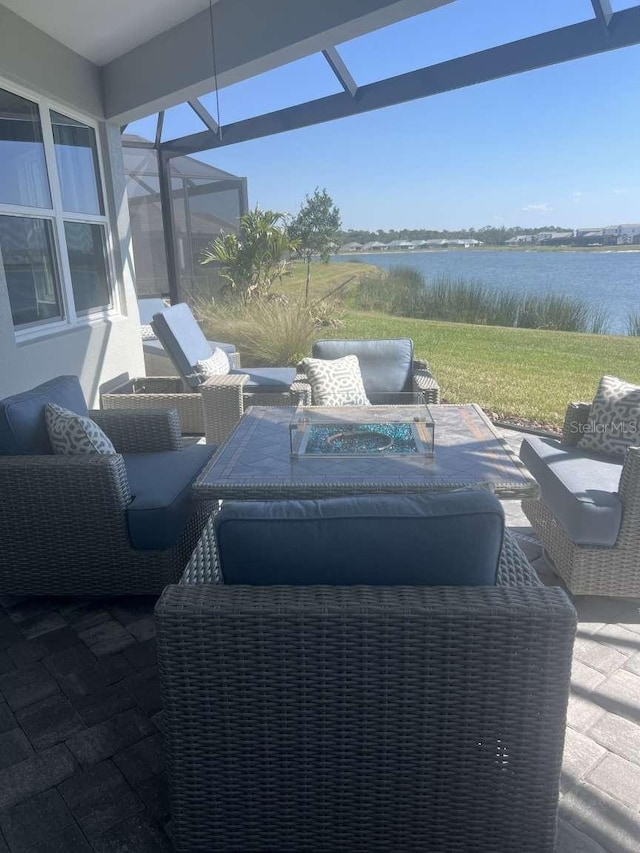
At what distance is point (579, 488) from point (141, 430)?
2173mm

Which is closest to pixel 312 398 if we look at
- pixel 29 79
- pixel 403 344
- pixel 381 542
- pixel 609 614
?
pixel 403 344

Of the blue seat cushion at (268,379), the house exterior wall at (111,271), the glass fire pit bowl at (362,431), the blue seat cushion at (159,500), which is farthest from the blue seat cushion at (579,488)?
the house exterior wall at (111,271)

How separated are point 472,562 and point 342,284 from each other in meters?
6.88

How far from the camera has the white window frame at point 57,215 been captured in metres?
4.05

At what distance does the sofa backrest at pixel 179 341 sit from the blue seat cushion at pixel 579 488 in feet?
8.74

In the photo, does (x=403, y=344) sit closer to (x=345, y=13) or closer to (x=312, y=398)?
(x=312, y=398)

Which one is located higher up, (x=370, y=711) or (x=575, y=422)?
(x=575, y=422)

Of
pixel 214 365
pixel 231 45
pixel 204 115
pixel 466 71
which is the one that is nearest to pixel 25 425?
pixel 214 365

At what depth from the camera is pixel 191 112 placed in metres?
6.18

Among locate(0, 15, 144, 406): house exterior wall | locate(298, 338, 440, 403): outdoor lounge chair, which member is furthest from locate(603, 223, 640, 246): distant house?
locate(0, 15, 144, 406): house exterior wall

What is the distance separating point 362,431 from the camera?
2.93m

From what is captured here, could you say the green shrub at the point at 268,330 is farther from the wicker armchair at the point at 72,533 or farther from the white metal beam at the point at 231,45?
the wicker armchair at the point at 72,533

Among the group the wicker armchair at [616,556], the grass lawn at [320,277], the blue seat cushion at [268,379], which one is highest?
the grass lawn at [320,277]

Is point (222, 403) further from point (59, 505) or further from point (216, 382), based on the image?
point (59, 505)
